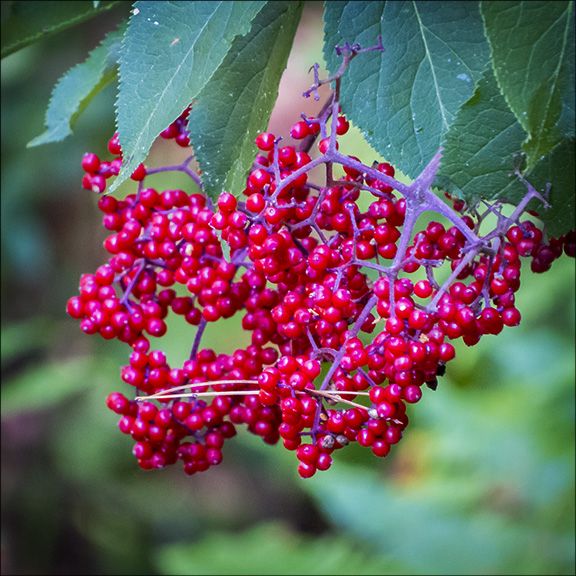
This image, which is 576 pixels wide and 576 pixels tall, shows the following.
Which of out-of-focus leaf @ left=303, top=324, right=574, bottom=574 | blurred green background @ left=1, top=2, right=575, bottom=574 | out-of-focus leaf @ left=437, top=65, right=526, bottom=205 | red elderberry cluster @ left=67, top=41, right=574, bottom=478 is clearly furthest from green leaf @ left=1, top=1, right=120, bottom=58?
out-of-focus leaf @ left=303, top=324, right=574, bottom=574

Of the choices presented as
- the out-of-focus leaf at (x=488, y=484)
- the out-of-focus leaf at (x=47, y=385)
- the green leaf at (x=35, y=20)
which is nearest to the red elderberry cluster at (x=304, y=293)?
the green leaf at (x=35, y=20)

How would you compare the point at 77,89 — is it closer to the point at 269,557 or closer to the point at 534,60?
the point at 534,60

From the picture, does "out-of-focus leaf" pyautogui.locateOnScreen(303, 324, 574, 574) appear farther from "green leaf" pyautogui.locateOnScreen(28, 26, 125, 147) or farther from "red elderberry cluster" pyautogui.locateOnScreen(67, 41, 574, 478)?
"green leaf" pyautogui.locateOnScreen(28, 26, 125, 147)

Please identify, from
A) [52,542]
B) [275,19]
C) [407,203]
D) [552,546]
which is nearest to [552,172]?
[407,203]

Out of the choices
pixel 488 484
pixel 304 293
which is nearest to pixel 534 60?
pixel 304 293

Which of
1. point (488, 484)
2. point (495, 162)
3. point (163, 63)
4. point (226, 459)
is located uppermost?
point (163, 63)

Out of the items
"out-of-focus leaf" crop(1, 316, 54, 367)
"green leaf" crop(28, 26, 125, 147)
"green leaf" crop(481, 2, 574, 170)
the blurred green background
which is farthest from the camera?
"out-of-focus leaf" crop(1, 316, 54, 367)

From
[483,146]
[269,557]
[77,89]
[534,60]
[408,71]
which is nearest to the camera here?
[534,60]
